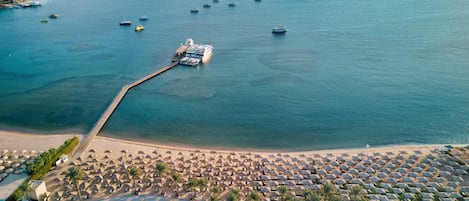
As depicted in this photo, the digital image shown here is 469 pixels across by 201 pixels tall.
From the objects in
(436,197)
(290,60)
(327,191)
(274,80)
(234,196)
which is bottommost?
(234,196)

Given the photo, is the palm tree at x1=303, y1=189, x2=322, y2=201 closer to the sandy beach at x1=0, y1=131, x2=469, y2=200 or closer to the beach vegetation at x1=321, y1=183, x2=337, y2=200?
the beach vegetation at x1=321, y1=183, x2=337, y2=200

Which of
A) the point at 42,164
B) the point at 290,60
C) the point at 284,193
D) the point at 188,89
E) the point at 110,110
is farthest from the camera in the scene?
the point at 290,60

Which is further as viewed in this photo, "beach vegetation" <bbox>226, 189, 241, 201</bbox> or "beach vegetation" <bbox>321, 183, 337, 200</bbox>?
"beach vegetation" <bbox>226, 189, 241, 201</bbox>

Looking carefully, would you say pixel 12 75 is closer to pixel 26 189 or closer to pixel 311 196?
pixel 26 189

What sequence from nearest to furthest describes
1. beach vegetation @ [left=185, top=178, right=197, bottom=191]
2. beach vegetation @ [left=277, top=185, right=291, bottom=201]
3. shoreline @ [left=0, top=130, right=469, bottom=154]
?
beach vegetation @ [left=277, top=185, right=291, bottom=201], beach vegetation @ [left=185, top=178, right=197, bottom=191], shoreline @ [left=0, top=130, right=469, bottom=154]

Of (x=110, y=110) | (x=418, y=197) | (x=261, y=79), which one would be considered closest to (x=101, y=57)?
(x=110, y=110)

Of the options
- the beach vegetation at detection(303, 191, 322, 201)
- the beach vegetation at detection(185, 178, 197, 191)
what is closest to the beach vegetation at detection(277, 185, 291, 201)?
the beach vegetation at detection(303, 191, 322, 201)

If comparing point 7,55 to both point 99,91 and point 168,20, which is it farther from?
point 168,20
